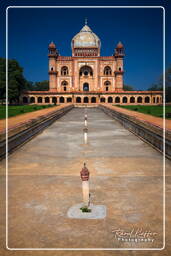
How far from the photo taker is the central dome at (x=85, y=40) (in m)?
69.4

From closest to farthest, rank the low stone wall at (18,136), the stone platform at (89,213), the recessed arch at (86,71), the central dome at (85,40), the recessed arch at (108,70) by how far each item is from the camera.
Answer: the stone platform at (89,213) → the low stone wall at (18,136) → the recessed arch at (108,70) → the recessed arch at (86,71) → the central dome at (85,40)

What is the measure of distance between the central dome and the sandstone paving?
66.0 metres

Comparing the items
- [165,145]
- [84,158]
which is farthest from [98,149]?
[165,145]

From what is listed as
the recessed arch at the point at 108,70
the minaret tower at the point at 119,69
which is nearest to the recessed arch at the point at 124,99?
the minaret tower at the point at 119,69

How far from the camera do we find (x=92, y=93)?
59.6 meters

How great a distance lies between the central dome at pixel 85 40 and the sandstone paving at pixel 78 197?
216 ft

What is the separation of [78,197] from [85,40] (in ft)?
233

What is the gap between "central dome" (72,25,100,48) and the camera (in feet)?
Result: 228

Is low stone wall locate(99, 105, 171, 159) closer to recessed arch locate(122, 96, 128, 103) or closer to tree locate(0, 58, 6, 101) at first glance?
tree locate(0, 58, 6, 101)

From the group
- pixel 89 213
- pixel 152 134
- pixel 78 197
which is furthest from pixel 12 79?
pixel 89 213

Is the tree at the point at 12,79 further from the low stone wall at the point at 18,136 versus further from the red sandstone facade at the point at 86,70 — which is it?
the low stone wall at the point at 18,136

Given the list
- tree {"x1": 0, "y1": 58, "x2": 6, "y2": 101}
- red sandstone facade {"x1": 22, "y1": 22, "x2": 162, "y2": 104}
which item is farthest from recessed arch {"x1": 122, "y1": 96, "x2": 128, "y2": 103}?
tree {"x1": 0, "y1": 58, "x2": 6, "y2": 101}

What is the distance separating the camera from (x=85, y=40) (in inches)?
2763

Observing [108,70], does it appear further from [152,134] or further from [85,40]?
[152,134]
